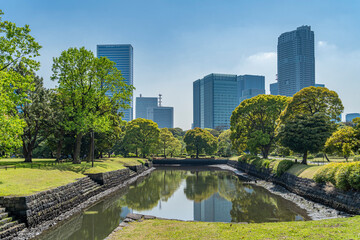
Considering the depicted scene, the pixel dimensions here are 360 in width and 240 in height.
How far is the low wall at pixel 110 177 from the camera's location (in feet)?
93.4

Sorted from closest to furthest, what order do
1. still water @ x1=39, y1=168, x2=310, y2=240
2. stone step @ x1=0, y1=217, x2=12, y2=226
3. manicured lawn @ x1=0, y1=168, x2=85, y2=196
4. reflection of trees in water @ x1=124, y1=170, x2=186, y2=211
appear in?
stone step @ x1=0, y1=217, x2=12, y2=226 → manicured lawn @ x1=0, y1=168, x2=85, y2=196 → still water @ x1=39, y1=168, x2=310, y2=240 → reflection of trees in water @ x1=124, y1=170, x2=186, y2=211

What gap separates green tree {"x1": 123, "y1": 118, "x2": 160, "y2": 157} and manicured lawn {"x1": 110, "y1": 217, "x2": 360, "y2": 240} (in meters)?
50.5

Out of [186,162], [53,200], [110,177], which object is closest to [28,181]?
[53,200]

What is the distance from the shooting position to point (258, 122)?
155 feet

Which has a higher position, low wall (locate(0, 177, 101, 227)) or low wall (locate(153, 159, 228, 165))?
low wall (locate(0, 177, 101, 227))

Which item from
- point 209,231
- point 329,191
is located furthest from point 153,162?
point 209,231

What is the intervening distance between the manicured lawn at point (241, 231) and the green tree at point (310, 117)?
17.8 m

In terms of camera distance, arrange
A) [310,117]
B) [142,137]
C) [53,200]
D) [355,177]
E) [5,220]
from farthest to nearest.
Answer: [142,137]
[310,117]
[53,200]
[355,177]
[5,220]

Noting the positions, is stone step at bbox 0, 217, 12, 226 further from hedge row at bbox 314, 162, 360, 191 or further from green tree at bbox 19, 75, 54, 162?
hedge row at bbox 314, 162, 360, 191

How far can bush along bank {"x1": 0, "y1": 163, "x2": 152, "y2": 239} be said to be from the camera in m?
14.2

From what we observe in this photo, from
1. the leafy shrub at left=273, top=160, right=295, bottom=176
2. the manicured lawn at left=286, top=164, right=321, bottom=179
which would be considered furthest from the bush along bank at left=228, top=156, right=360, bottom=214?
the manicured lawn at left=286, top=164, right=321, bottom=179

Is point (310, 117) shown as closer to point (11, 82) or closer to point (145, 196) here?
point (145, 196)

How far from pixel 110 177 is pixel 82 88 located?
41.1 feet

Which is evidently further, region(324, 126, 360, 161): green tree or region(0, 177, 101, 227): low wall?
region(324, 126, 360, 161): green tree
